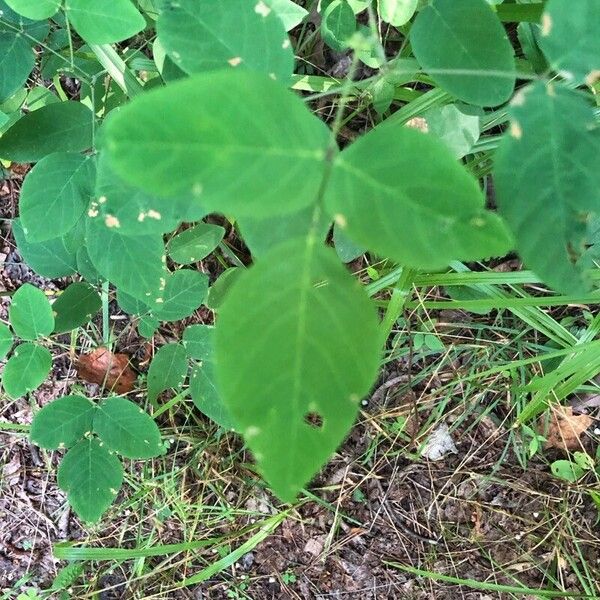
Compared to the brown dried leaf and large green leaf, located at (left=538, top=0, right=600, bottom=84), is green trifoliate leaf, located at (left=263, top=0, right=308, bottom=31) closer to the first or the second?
large green leaf, located at (left=538, top=0, right=600, bottom=84)

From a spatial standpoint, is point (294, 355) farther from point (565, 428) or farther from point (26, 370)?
point (565, 428)

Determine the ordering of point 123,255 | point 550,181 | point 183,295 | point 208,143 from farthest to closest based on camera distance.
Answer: point 183,295 < point 123,255 < point 550,181 < point 208,143

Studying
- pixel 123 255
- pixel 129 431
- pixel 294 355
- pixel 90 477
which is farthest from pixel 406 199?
pixel 90 477

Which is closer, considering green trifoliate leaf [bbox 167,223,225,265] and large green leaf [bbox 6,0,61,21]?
large green leaf [bbox 6,0,61,21]

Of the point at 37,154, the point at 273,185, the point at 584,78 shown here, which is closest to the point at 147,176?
the point at 273,185

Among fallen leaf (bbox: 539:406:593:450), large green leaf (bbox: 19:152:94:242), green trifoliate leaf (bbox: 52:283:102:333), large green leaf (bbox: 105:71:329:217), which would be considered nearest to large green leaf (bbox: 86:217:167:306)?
large green leaf (bbox: 19:152:94:242)

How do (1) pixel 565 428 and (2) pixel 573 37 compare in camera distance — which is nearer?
(2) pixel 573 37

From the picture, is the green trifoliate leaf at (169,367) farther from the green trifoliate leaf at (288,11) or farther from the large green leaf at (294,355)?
the large green leaf at (294,355)
